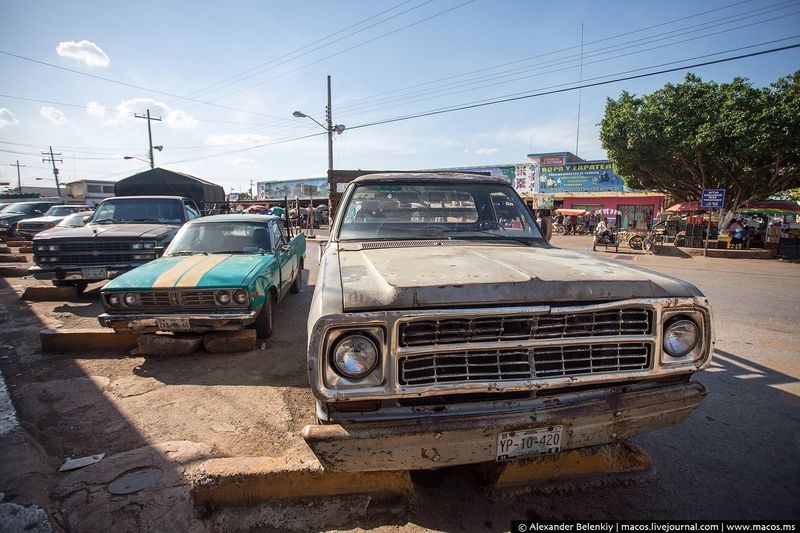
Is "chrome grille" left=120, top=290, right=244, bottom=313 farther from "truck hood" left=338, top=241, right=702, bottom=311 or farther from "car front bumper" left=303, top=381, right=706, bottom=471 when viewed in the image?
"car front bumper" left=303, top=381, right=706, bottom=471

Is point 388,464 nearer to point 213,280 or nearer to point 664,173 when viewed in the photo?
point 213,280

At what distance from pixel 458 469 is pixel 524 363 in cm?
111

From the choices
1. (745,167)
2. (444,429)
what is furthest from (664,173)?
(444,429)

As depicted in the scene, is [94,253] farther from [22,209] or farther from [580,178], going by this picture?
[580,178]

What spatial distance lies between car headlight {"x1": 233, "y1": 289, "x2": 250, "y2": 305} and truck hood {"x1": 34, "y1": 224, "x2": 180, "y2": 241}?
12.3 ft

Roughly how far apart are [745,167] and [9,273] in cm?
2423

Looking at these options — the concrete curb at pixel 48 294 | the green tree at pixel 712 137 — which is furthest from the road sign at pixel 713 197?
the concrete curb at pixel 48 294

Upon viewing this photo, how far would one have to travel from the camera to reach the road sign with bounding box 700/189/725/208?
14.7 meters

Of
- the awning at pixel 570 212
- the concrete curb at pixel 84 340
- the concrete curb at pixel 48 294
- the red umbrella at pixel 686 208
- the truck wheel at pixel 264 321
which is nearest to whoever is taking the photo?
the concrete curb at pixel 84 340

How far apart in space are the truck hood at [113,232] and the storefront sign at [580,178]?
29753 millimetres

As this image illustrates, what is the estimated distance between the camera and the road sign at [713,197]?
14.7 m

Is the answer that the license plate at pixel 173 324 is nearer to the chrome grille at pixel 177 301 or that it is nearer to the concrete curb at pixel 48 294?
the chrome grille at pixel 177 301

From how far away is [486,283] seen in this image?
1835mm

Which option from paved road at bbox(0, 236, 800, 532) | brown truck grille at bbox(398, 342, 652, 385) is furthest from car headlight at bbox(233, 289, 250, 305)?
brown truck grille at bbox(398, 342, 652, 385)
